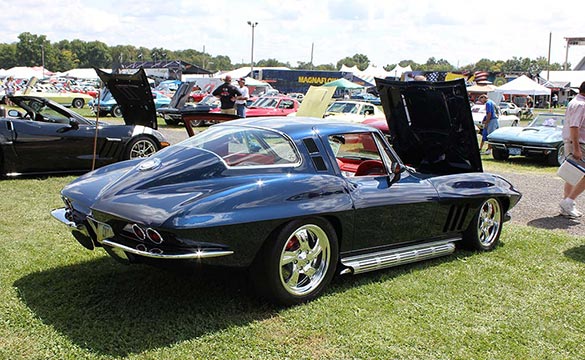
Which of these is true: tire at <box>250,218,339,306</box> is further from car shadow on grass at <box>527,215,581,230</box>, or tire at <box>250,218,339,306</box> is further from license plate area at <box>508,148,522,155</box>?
license plate area at <box>508,148,522,155</box>

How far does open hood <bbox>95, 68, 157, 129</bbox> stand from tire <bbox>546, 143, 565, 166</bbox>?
8893 mm

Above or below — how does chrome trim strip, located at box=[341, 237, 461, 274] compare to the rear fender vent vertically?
below

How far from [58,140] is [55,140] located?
4 cm

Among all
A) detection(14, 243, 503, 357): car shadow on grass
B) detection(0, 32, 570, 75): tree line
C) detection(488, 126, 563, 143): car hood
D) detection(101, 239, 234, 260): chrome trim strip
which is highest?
detection(0, 32, 570, 75): tree line

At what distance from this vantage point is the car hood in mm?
12672

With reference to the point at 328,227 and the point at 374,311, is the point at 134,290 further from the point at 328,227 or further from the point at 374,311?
the point at 374,311

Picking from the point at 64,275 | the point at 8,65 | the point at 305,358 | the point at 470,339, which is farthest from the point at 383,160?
the point at 8,65

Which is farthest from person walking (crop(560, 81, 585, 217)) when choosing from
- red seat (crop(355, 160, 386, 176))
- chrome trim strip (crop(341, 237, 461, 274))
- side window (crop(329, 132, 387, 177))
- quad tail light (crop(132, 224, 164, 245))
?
quad tail light (crop(132, 224, 164, 245))

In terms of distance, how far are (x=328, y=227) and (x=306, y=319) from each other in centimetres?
68

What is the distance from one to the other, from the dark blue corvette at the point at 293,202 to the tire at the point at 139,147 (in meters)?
4.75

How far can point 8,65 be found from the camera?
138750 mm

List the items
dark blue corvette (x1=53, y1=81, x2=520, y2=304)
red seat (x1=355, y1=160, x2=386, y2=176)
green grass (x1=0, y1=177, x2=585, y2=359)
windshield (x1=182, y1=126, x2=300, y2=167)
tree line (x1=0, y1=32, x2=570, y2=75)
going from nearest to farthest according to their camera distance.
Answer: green grass (x1=0, y1=177, x2=585, y2=359) → dark blue corvette (x1=53, y1=81, x2=520, y2=304) → windshield (x1=182, y1=126, x2=300, y2=167) → red seat (x1=355, y1=160, x2=386, y2=176) → tree line (x1=0, y1=32, x2=570, y2=75)

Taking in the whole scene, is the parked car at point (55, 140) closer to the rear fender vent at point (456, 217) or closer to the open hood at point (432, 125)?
the open hood at point (432, 125)

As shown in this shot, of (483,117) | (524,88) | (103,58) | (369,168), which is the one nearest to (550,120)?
(483,117)
